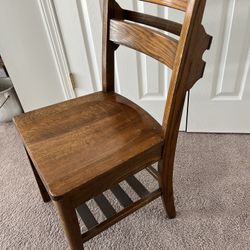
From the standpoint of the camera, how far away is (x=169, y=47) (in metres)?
0.68

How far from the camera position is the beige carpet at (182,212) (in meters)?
0.97

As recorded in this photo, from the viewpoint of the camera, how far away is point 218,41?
1.11 meters

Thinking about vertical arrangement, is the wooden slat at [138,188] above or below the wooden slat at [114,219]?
below

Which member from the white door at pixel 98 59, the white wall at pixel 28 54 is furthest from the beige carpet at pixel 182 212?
the white wall at pixel 28 54

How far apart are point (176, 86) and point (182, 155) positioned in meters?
0.73

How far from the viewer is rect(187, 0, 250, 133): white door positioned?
1038mm

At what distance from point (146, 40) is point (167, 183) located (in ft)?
1.63

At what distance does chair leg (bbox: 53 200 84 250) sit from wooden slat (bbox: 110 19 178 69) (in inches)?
18.5

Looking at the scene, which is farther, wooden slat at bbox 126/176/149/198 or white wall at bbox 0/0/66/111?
white wall at bbox 0/0/66/111

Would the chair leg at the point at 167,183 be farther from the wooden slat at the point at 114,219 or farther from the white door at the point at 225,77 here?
the white door at the point at 225,77

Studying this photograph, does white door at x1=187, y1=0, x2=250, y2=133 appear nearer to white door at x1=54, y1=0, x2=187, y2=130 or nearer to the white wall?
white door at x1=54, y1=0, x2=187, y2=130

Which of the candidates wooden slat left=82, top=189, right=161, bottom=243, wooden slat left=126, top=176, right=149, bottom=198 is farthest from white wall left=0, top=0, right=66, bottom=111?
wooden slat left=82, top=189, right=161, bottom=243

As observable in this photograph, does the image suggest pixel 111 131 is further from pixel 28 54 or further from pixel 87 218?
pixel 28 54

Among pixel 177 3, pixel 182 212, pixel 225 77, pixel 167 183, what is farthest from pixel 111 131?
pixel 225 77
